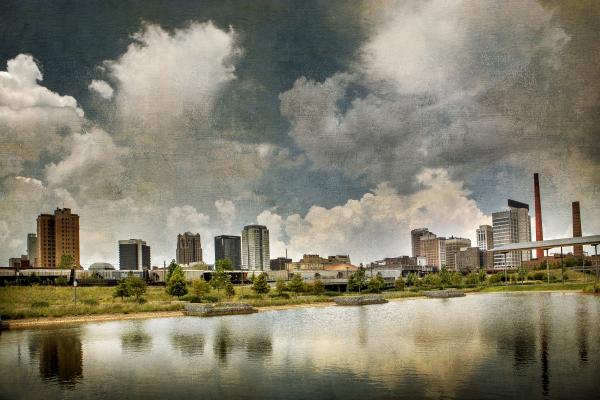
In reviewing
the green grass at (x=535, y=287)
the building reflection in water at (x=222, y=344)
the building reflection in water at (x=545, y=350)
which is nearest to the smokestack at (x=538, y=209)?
the green grass at (x=535, y=287)

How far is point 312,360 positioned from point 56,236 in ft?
367

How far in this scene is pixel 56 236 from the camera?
121688mm

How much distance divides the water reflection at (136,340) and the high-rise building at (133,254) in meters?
154

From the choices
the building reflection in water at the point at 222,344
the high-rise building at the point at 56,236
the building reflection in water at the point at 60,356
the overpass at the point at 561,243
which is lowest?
the building reflection in water at the point at 222,344

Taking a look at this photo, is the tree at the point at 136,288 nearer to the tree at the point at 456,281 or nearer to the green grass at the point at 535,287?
the green grass at the point at 535,287

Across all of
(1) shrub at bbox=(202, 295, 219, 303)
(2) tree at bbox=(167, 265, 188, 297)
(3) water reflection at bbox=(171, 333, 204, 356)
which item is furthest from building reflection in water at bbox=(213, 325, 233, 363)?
(2) tree at bbox=(167, 265, 188, 297)

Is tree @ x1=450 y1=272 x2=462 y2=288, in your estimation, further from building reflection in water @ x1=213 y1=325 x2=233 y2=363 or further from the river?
building reflection in water @ x1=213 y1=325 x2=233 y2=363

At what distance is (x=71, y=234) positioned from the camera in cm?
12356

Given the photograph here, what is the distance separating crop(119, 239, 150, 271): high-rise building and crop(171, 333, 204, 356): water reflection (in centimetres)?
15891

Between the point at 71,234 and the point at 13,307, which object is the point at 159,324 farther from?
the point at 71,234

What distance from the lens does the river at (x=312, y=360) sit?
20.2 meters

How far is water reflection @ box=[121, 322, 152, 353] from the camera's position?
31.2m

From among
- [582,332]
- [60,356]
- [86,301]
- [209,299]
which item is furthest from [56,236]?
[582,332]

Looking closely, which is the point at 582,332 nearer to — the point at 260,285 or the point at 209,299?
the point at 209,299
